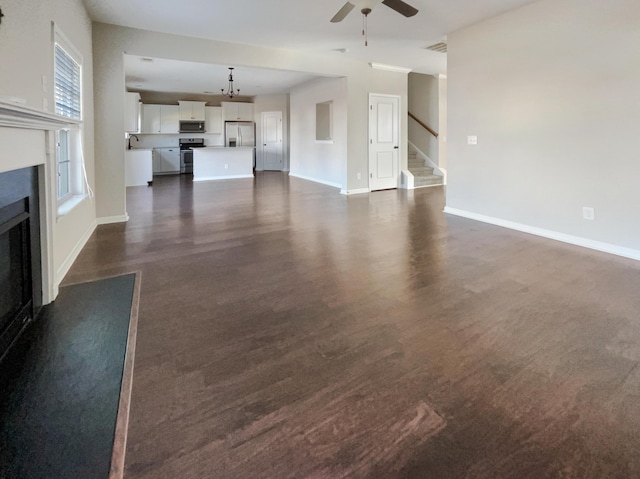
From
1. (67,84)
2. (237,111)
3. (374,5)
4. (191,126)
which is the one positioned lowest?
(67,84)

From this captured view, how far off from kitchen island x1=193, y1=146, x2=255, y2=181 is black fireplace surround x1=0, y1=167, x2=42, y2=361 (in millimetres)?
8279

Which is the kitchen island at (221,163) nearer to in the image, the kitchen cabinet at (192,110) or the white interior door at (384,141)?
the kitchen cabinet at (192,110)

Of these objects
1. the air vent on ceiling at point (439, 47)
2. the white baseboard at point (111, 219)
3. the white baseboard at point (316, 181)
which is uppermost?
the air vent on ceiling at point (439, 47)

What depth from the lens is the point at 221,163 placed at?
35.2 ft

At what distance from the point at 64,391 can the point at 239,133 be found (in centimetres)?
1243

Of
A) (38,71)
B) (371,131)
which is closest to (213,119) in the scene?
(371,131)

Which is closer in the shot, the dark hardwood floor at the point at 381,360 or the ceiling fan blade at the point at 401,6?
the dark hardwood floor at the point at 381,360

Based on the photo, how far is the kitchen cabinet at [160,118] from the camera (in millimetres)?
11688

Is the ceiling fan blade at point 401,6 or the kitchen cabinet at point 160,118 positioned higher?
the kitchen cabinet at point 160,118

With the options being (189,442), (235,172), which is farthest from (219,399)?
(235,172)

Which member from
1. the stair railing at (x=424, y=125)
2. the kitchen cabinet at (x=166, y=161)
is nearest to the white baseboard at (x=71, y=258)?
the stair railing at (x=424, y=125)

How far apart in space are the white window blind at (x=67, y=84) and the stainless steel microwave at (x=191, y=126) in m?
8.57

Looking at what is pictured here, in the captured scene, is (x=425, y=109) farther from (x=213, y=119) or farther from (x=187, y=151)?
(x=187, y=151)

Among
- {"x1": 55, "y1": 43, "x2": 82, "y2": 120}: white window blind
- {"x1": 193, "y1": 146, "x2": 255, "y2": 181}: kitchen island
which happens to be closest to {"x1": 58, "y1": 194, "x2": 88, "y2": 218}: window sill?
{"x1": 55, "y1": 43, "x2": 82, "y2": 120}: white window blind
